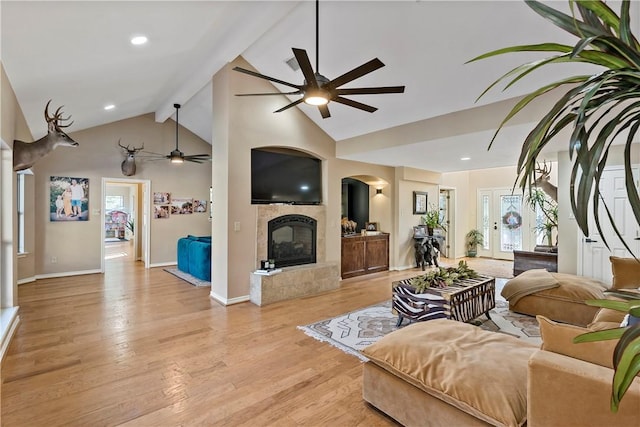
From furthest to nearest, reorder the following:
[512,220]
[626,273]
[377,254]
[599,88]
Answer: [512,220] < [377,254] < [626,273] < [599,88]

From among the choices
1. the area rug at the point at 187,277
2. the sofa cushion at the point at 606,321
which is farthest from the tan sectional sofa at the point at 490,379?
the area rug at the point at 187,277

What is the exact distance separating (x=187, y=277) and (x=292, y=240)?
2498 mm

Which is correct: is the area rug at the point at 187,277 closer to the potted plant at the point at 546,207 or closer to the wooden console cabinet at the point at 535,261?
the wooden console cabinet at the point at 535,261

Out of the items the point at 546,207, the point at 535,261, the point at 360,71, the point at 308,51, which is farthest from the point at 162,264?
the point at 546,207

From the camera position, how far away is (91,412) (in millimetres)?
2217

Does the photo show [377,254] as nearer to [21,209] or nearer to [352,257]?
[352,257]

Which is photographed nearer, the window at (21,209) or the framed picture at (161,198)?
the window at (21,209)

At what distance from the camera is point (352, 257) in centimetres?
677

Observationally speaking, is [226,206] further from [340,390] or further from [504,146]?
[504,146]

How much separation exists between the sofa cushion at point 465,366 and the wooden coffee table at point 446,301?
865 mm

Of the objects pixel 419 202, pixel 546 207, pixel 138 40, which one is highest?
pixel 138 40

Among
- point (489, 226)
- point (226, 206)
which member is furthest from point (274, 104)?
point (489, 226)

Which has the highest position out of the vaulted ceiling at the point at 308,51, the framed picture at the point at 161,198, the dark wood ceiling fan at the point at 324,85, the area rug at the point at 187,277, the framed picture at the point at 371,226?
the vaulted ceiling at the point at 308,51

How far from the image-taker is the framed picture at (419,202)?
810 cm
